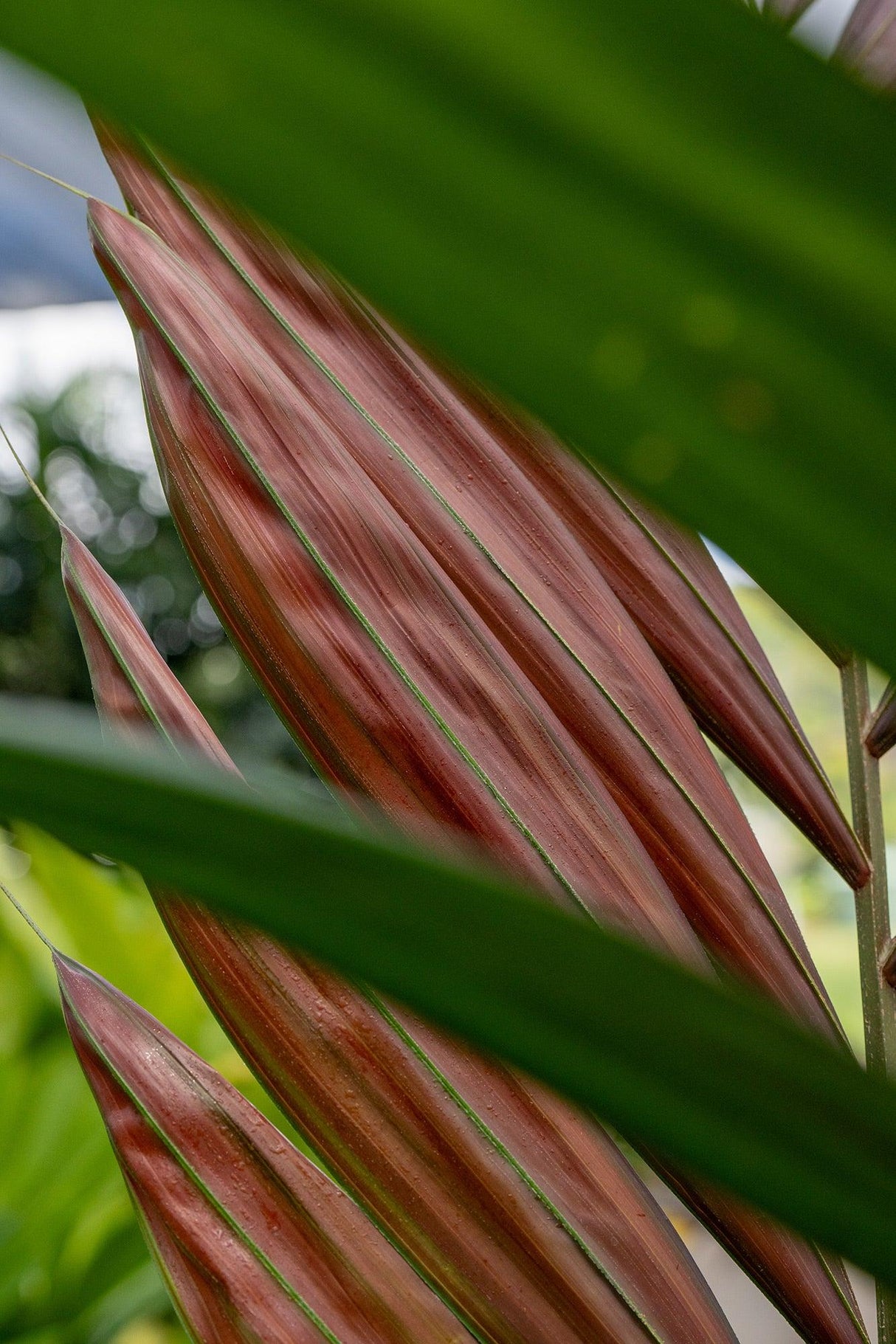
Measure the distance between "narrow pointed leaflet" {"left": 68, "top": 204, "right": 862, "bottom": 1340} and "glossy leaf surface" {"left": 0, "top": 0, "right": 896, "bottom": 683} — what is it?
20 centimetres

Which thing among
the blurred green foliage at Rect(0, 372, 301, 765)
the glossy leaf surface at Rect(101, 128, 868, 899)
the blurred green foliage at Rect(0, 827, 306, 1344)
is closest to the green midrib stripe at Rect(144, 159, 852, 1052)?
the glossy leaf surface at Rect(101, 128, 868, 899)

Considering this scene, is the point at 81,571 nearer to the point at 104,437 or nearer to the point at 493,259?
the point at 493,259

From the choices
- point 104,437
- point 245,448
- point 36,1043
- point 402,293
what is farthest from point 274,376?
point 104,437

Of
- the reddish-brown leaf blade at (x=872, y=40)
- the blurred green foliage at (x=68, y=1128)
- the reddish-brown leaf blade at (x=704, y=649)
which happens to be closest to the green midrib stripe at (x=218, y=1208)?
the reddish-brown leaf blade at (x=704, y=649)

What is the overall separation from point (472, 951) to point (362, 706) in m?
0.19

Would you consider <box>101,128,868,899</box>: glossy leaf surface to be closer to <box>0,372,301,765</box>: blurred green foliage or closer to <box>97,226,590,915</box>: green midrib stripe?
<box>97,226,590,915</box>: green midrib stripe

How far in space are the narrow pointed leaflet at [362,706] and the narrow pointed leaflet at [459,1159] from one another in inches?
0.7

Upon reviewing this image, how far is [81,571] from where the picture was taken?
0.31 m

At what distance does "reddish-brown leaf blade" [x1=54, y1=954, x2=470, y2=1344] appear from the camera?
261mm

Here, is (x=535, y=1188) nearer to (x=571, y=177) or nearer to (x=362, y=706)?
(x=362, y=706)

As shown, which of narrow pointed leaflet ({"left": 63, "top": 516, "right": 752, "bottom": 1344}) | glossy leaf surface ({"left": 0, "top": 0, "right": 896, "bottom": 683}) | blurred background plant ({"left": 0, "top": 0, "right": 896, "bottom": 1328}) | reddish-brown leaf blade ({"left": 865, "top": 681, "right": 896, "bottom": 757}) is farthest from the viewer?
blurred background plant ({"left": 0, "top": 0, "right": 896, "bottom": 1328})

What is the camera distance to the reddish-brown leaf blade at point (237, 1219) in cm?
26

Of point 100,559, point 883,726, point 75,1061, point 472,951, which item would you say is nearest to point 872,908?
point 883,726

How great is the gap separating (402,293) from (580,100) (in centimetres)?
2
